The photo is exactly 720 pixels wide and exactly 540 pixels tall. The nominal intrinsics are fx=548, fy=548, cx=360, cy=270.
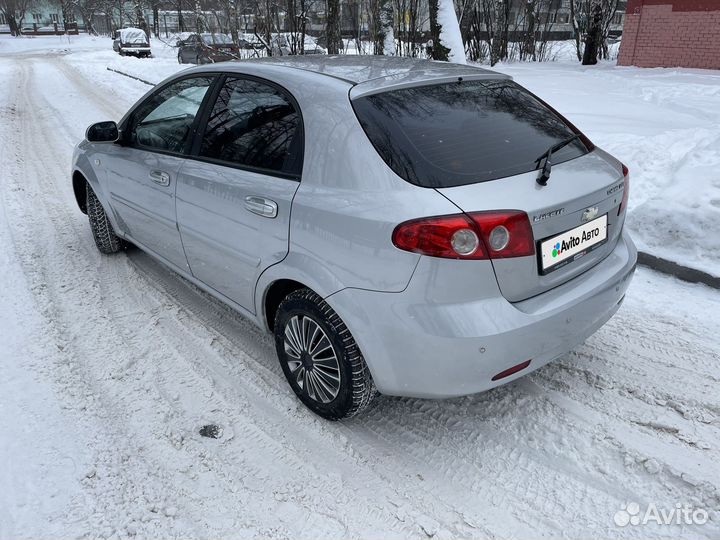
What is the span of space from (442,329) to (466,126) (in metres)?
1.04

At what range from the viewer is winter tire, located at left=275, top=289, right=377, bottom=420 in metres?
2.52

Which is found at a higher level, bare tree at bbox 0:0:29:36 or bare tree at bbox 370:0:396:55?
bare tree at bbox 0:0:29:36

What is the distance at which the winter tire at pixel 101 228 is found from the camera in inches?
184

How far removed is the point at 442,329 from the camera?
2.18 metres

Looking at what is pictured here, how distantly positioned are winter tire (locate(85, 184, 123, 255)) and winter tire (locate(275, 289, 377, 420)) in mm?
2542

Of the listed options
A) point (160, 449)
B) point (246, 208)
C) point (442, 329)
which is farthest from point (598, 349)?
point (160, 449)

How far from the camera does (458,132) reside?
2561 mm

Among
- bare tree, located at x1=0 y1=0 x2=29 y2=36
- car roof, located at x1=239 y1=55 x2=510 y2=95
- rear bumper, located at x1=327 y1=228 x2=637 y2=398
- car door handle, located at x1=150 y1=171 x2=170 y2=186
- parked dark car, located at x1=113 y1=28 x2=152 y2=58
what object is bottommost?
rear bumper, located at x1=327 y1=228 x2=637 y2=398

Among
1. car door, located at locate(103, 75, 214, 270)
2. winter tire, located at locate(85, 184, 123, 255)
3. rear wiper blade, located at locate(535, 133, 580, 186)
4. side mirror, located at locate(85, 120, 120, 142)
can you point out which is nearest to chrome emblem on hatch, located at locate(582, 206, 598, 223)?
rear wiper blade, located at locate(535, 133, 580, 186)

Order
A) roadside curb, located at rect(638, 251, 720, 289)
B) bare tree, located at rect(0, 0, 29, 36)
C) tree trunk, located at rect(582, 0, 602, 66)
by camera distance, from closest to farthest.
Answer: roadside curb, located at rect(638, 251, 720, 289) → tree trunk, located at rect(582, 0, 602, 66) → bare tree, located at rect(0, 0, 29, 36)

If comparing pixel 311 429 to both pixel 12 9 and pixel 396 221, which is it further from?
pixel 12 9

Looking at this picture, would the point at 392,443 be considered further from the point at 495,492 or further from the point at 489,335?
the point at 489,335
